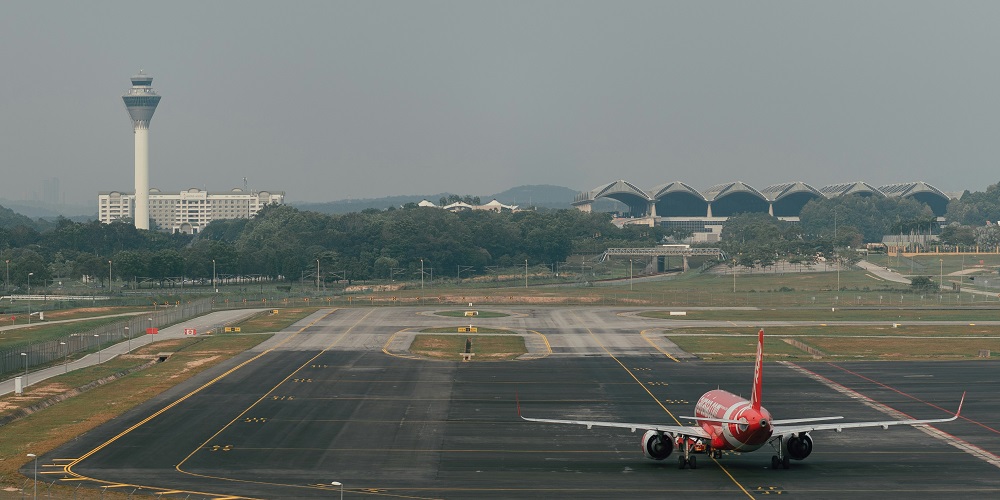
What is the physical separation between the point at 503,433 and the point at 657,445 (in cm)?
1307

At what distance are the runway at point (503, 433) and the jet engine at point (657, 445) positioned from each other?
0.74 m

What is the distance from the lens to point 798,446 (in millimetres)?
56344

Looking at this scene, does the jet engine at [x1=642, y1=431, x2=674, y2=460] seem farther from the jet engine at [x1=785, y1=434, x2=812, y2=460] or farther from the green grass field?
the green grass field

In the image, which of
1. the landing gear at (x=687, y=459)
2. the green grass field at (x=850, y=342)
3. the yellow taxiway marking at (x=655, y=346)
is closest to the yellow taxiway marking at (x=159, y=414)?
the landing gear at (x=687, y=459)

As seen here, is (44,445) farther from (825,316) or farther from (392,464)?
(825,316)

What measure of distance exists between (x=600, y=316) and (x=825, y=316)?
33.6m

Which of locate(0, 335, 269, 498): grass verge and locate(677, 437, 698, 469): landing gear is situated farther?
locate(0, 335, 269, 498): grass verge

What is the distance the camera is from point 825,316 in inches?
6294

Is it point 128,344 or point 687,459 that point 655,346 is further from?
point 687,459

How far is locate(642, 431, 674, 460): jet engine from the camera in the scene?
56.7m

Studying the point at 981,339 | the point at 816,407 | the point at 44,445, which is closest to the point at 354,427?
the point at 44,445

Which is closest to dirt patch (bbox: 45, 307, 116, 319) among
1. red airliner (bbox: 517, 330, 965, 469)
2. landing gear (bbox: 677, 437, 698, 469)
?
red airliner (bbox: 517, 330, 965, 469)

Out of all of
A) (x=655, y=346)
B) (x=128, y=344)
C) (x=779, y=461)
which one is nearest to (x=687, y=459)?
(x=779, y=461)

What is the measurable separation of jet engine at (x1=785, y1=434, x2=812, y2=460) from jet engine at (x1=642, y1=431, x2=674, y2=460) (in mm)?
6284
